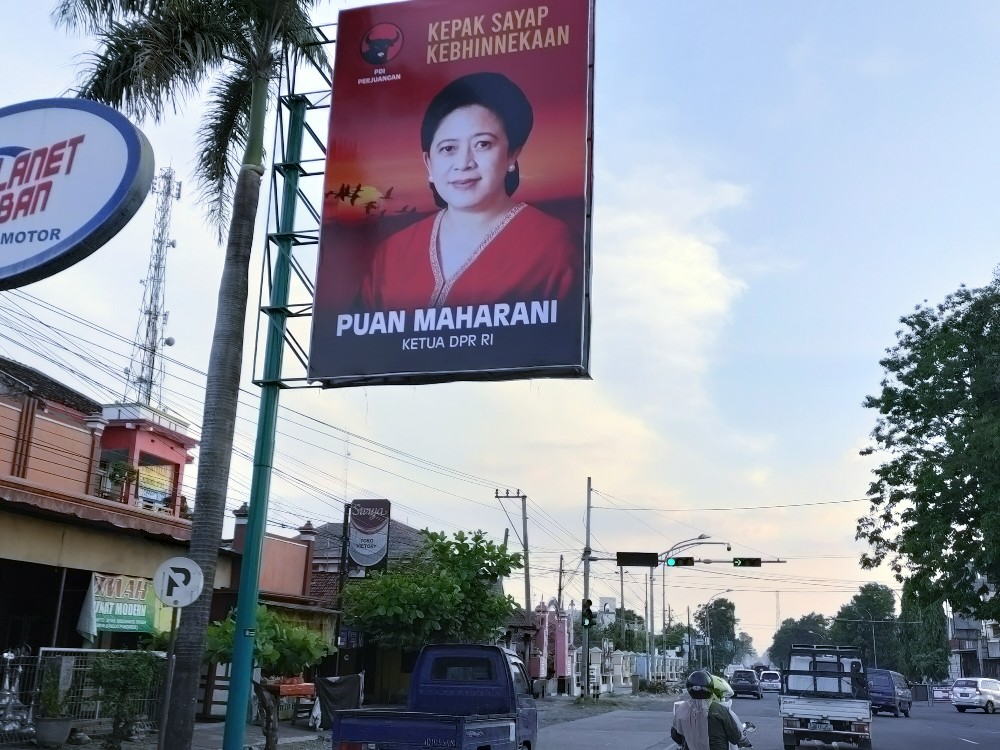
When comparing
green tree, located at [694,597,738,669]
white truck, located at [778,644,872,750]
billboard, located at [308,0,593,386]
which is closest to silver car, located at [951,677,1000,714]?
white truck, located at [778,644,872,750]

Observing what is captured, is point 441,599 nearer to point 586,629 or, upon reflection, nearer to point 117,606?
point 117,606

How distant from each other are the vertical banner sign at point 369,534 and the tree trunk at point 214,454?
15676 millimetres

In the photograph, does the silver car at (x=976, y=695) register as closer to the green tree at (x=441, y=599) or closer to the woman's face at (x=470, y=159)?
the green tree at (x=441, y=599)

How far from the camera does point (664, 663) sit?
94.1 metres

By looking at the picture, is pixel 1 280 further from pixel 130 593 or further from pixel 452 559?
pixel 452 559

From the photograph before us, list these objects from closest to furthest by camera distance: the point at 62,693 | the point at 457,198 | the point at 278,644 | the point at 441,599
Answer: the point at 457,198 → the point at 62,693 → the point at 278,644 → the point at 441,599

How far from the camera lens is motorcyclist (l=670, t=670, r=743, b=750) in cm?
854

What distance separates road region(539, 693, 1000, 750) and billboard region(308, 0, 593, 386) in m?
12.9

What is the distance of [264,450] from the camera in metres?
13.1

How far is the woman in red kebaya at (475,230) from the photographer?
40.8ft

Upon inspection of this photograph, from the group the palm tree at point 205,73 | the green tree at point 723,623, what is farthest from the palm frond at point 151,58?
the green tree at point 723,623

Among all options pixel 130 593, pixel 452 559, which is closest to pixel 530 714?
pixel 130 593

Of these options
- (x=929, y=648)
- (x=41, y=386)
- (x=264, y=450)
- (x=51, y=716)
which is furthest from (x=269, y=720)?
(x=929, y=648)

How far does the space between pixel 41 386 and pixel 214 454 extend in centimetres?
2098
